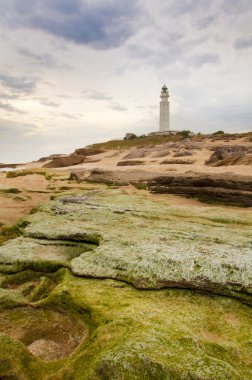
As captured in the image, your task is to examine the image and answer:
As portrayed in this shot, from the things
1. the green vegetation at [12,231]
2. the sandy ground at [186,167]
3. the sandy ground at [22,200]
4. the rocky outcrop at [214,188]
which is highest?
the sandy ground at [186,167]

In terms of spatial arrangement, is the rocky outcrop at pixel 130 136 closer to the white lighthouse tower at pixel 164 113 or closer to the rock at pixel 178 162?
the white lighthouse tower at pixel 164 113

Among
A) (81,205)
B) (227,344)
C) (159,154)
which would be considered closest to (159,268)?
(227,344)

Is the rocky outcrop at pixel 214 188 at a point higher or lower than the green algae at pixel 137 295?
higher

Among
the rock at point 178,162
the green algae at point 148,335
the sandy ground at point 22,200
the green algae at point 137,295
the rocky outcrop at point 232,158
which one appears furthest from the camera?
the rock at point 178,162

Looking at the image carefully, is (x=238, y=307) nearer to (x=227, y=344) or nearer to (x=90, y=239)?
(x=227, y=344)

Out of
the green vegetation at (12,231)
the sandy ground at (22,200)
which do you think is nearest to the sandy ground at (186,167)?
the sandy ground at (22,200)

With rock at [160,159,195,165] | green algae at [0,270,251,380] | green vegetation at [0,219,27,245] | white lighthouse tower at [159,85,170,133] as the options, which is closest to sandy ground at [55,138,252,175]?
rock at [160,159,195,165]

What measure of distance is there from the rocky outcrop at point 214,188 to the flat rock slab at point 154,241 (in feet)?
8.42

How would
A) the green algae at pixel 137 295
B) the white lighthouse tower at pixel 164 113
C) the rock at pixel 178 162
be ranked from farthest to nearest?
the white lighthouse tower at pixel 164 113 → the rock at pixel 178 162 → the green algae at pixel 137 295

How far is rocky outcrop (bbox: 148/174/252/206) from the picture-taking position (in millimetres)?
17253

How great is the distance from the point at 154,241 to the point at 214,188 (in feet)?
28.1

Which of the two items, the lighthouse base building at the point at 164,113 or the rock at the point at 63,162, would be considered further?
the lighthouse base building at the point at 164,113

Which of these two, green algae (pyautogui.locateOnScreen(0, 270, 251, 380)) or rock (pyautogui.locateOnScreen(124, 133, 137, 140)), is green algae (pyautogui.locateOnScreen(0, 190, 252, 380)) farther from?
rock (pyautogui.locateOnScreen(124, 133, 137, 140))

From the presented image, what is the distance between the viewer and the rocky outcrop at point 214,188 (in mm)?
17253
